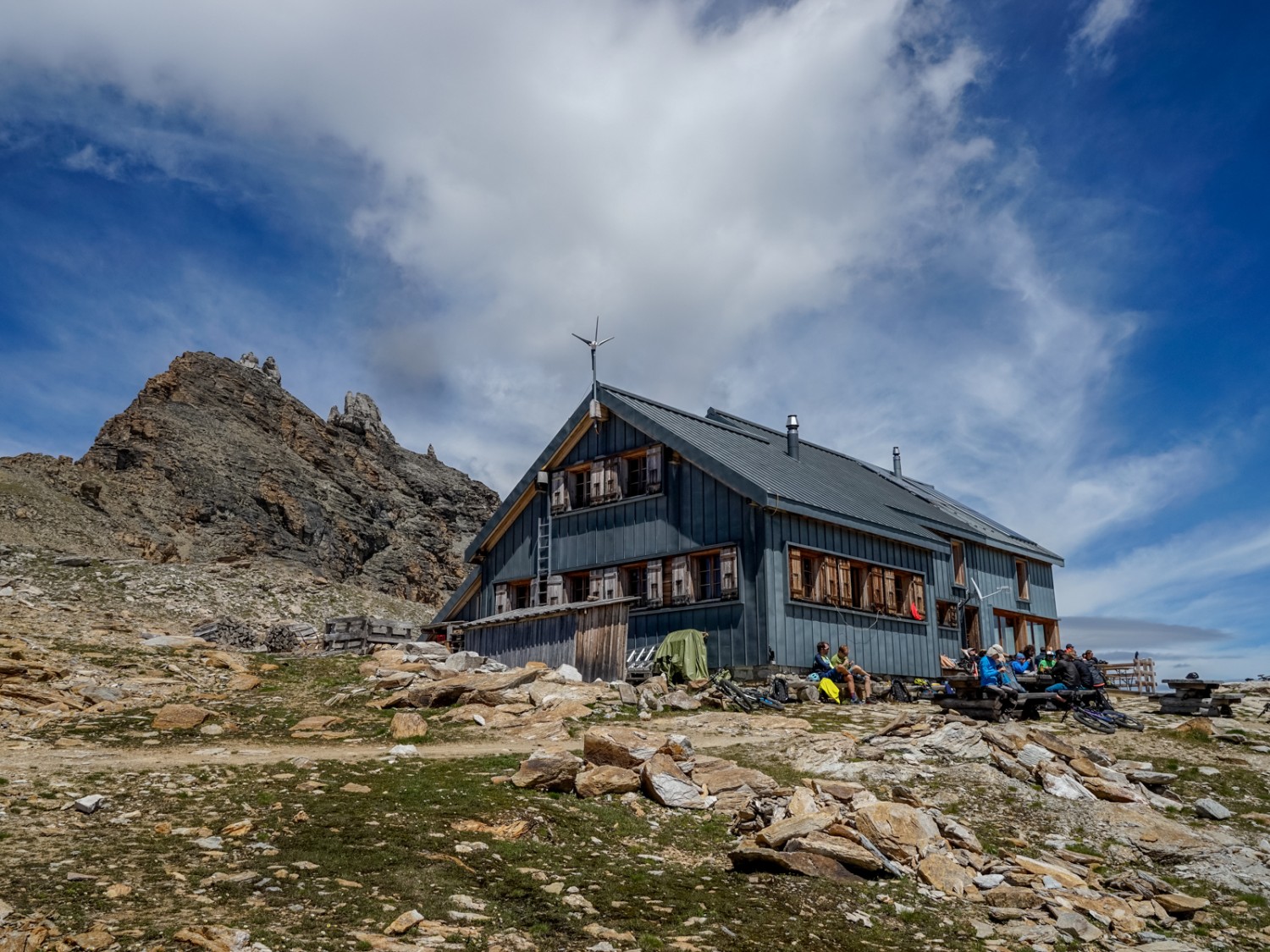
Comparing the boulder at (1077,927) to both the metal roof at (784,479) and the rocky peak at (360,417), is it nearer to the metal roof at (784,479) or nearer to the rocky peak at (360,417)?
the metal roof at (784,479)

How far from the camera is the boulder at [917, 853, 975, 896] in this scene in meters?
9.91

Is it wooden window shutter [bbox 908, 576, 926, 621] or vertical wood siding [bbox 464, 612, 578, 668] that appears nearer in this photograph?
vertical wood siding [bbox 464, 612, 578, 668]

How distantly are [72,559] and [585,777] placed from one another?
3408cm

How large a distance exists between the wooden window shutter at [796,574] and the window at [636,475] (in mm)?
4796

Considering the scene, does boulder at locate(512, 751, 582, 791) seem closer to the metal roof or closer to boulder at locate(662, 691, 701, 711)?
boulder at locate(662, 691, 701, 711)

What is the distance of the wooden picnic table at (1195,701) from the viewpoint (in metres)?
20.2

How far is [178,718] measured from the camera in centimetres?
1666

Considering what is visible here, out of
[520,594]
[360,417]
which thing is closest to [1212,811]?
[520,594]

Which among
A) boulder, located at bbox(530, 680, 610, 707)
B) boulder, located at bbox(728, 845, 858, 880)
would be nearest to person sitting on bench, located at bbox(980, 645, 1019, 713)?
boulder, located at bbox(530, 680, 610, 707)

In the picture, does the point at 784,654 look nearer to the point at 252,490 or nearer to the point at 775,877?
the point at 775,877

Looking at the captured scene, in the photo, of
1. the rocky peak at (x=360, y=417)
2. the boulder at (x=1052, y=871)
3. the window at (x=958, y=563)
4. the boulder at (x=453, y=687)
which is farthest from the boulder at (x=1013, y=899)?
the rocky peak at (x=360, y=417)

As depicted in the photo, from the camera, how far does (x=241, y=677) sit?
70.8 feet

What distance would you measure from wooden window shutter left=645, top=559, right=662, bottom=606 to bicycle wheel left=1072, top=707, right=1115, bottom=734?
10623 mm

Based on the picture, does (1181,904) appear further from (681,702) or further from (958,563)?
(958,563)
